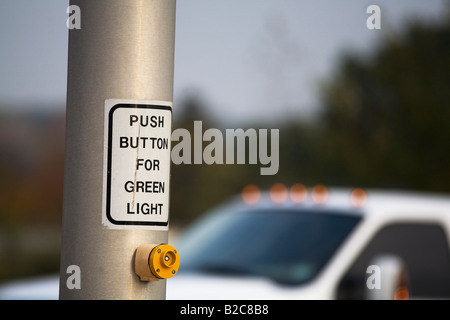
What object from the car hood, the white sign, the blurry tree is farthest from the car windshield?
the blurry tree

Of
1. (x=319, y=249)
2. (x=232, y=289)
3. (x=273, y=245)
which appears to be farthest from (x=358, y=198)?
(x=232, y=289)

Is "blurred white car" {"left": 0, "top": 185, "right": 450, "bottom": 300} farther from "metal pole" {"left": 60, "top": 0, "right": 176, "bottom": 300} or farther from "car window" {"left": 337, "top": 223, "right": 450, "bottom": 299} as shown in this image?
"metal pole" {"left": 60, "top": 0, "right": 176, "bottom": 300}

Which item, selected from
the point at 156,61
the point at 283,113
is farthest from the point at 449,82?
the point at 156,61

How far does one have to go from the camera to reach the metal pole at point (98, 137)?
90.6 inches

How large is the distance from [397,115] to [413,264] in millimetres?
10368

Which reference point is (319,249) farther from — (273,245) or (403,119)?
(403,119)

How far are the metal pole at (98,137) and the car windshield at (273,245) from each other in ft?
11.1

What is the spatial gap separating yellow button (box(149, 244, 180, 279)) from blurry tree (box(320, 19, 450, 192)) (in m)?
13.8

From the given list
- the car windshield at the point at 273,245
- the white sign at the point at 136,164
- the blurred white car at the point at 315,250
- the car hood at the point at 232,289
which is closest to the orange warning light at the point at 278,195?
the blurred white car at the point at 315,250

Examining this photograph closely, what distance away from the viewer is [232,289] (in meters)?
5.36

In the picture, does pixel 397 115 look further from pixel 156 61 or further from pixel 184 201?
pixel 156 61

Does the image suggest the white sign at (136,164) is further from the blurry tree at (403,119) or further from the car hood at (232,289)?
the blurry tree at (403,119)

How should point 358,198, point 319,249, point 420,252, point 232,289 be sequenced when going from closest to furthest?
point 232,289, point 319,249, point 358,198, point 420,252

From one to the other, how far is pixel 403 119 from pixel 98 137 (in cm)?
1444
